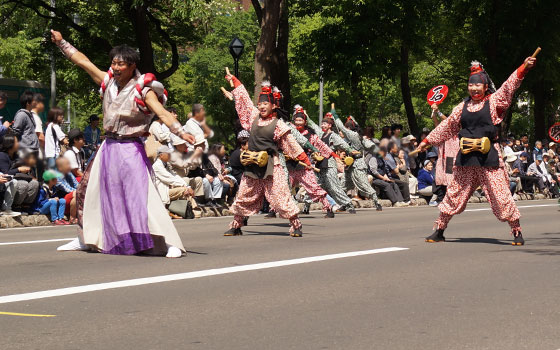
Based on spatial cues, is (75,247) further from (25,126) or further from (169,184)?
(169,184)

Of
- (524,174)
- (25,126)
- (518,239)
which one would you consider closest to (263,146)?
(25,126)

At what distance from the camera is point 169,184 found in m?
17.9

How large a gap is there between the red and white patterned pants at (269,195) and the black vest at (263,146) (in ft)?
0.40

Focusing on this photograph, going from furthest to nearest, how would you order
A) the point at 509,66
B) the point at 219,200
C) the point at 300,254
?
the point at 509,66, the point at 219,200, the point at 300,254

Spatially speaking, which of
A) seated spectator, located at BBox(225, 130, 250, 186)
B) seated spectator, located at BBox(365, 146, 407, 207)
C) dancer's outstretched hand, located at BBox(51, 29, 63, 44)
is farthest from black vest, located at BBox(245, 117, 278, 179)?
seated spectator, located at BBox(365, 146, 407, 207)

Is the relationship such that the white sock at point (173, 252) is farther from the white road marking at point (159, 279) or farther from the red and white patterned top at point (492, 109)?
the red and white patterned top at point (492, 109)

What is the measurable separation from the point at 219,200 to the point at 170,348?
1433 centimetres

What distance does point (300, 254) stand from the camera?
440 inches

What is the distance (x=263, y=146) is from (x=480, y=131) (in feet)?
9.46

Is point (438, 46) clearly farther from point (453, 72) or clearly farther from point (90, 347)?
point (90, 347)

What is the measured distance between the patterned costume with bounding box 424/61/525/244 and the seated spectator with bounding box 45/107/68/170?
463 centimetres

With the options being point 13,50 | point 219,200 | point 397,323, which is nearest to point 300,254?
point 397,323

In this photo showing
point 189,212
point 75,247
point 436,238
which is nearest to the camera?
point 75,247

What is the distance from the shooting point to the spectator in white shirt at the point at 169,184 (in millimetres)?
17703
